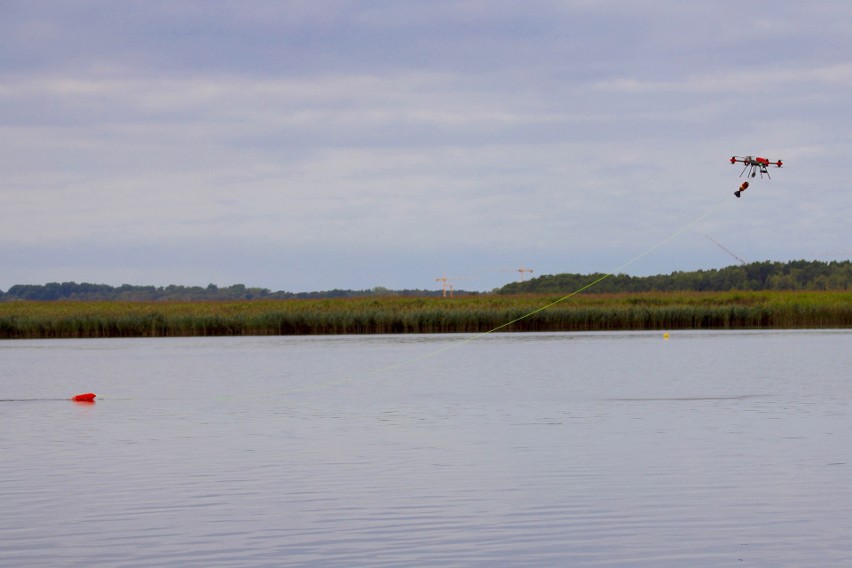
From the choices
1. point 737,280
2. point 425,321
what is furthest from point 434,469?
point 737,280

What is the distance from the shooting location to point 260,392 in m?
26.5

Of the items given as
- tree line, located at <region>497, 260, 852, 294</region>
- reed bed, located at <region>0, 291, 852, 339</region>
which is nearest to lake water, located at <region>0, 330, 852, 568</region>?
reed bed, located at <region>0, 291, 852, 339</region>

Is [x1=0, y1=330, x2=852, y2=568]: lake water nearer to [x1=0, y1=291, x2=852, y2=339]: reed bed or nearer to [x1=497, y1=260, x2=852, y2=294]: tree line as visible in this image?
[x1=0, y1=291, x2=852, y2=339]: reed bed

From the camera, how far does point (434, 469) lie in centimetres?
1424

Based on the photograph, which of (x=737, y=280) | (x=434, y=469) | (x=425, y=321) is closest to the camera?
(x=434, y=469)

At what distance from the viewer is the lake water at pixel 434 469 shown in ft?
33.1

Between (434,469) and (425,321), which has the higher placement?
(425,321)

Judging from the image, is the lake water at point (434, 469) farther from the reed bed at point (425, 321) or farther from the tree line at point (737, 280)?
the tree line at point (737, 280)

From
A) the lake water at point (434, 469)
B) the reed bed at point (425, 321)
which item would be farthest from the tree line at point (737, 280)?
the lake water at point (434, 469)

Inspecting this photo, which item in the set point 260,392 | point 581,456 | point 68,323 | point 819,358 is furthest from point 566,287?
point 581,456

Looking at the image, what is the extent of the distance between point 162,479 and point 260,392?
501 inches

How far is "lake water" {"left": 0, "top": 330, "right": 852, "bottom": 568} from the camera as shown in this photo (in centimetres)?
1009

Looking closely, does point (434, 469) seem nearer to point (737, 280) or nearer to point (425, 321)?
point (425, 321)

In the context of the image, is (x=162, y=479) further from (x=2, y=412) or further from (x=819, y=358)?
(x=819, y=358)
